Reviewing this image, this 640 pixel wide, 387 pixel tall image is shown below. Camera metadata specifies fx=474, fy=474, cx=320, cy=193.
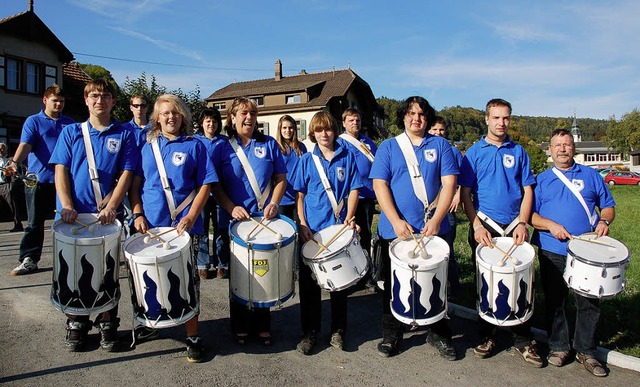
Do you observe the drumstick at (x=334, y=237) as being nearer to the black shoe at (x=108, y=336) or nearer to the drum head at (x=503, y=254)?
the drum head at (x=503, y=254)

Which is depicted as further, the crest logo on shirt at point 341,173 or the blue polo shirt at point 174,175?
the crest logo on shirt at point 341,173

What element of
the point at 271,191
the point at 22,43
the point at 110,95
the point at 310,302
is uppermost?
the point at 22,43

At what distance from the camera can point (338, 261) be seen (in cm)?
375

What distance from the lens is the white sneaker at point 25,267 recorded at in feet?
20.0

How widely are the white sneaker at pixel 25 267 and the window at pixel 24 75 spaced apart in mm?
17595

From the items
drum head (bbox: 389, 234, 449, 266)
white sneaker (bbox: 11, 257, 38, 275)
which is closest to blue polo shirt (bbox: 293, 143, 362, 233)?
drum head (bbox: 389, 234, 449, 266)

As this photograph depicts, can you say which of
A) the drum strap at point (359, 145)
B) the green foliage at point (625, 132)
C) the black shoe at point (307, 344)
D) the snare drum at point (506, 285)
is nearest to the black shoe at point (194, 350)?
the black shoe at point (307, 344)

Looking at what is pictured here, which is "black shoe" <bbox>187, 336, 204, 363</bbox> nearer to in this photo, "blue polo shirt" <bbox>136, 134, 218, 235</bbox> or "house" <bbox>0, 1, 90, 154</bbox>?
"blue polo shirt" <bbox>136, 134, 218, 235</bbox>

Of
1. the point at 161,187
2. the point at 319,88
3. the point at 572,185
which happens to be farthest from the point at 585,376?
the point at 319,88

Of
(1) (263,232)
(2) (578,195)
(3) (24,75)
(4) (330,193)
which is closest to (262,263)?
(1) (263,232)

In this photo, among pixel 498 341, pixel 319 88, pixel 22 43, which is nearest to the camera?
pixel 498 341

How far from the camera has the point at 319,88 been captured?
A: 39.3 metres

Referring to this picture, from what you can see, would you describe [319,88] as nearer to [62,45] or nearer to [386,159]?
[62,45]

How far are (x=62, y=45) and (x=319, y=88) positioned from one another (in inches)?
836
